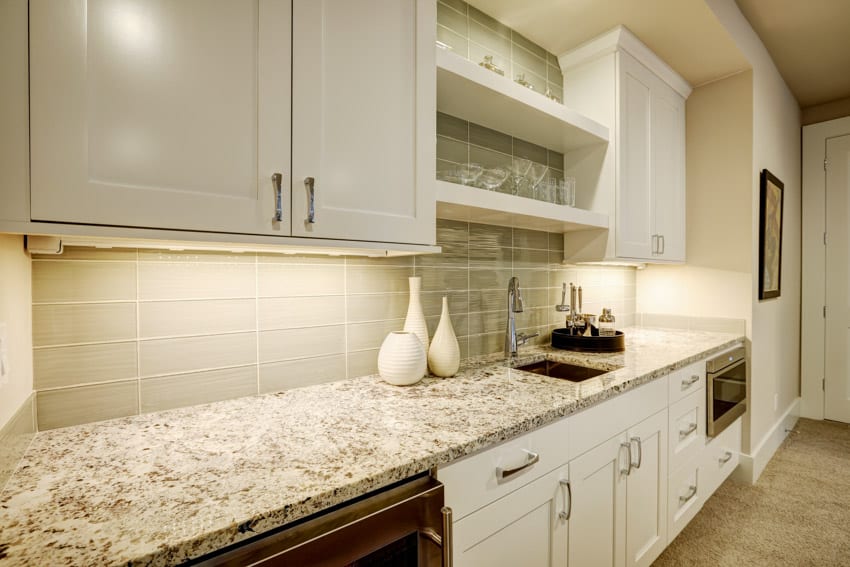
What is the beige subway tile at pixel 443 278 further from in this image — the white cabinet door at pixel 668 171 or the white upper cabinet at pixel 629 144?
the white cabinet door at pixel 668 171

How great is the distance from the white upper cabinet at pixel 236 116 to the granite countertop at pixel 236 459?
47 centimetres

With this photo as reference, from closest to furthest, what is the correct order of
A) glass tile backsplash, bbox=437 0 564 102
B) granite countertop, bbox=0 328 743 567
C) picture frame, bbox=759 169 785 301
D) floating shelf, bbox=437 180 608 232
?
1. granite countertop, bbox=0 328 743 567
2. floating shelf, bbox=437 180 608 232
3. glass tile backsplash, bbox=437 0 564 102
4. picture frame, bbox=759 169 785 301

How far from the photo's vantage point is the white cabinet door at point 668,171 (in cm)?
235

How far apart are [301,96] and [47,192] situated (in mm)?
535

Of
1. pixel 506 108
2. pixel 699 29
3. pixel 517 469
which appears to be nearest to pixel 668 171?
pixel 699 29

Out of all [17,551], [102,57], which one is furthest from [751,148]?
[17,551]

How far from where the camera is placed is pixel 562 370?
189 centimetres

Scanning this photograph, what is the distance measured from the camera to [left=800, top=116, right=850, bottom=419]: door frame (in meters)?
3.46

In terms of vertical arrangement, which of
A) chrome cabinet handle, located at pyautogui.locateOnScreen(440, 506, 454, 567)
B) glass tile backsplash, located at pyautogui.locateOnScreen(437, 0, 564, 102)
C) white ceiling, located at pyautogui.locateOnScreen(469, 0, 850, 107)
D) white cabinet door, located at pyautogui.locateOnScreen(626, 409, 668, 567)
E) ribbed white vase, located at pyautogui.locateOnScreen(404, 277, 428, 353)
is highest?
white ceiling, located at pyautogui.locateOnScreen(469, 0, 850, 107)

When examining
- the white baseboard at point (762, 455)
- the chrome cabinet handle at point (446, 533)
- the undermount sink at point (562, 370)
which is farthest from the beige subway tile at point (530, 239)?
the white baseboard at point (762, 455)

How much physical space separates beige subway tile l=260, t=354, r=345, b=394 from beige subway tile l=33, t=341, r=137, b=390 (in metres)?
0.34

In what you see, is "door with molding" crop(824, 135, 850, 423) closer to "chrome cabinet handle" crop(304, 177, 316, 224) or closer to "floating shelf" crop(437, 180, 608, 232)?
"floating shelf" crop(437, 180, 608, 232)

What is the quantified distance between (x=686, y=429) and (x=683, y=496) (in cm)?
30

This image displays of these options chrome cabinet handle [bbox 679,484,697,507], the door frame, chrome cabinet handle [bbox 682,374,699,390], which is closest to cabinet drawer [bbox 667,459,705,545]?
chrome cabinet handle [bbox 679,484,697,507]
